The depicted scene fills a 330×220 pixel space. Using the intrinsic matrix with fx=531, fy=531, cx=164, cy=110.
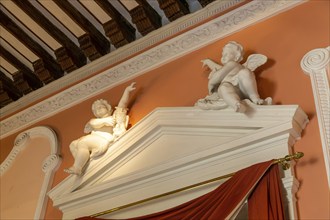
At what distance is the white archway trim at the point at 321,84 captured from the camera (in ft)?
11.3

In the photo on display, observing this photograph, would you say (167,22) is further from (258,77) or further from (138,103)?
(258,77)

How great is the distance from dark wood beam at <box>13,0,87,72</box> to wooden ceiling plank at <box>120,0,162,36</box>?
2.54ft

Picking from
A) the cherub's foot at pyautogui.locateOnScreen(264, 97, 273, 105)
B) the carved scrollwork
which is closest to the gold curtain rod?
the cherub's foot at pyautogui.locateOnScreen(264, 97, 273, 105)

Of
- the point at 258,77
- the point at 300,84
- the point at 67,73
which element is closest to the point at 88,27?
the point at 67,73

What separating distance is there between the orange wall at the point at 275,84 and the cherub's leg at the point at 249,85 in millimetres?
168

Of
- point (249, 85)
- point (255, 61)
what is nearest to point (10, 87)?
point (255, 61)

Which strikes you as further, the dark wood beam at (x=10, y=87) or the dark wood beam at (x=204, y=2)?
the dark wood beam at (x=10, y=87)

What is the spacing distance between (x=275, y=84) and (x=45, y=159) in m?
2.43

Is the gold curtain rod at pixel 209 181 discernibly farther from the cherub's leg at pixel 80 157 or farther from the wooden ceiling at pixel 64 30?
the wooden ceiling at pixel 64 30

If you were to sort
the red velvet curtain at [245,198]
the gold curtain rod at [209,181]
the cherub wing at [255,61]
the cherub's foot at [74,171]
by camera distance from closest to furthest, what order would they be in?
1. the red velvet curtain at [245,198]
2. the gold curtain rod at [209,181]
3. the cherub wing at [255,61]
4. the cherub's foot at [74,171]

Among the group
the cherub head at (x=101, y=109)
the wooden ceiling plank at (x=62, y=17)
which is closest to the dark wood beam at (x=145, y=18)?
the wooden ceiling plank at (x=62, y=17)

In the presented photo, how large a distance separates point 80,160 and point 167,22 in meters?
1.64

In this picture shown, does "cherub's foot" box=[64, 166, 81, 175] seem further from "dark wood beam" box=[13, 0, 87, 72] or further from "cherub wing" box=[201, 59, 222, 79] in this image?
"dark wood beam" box=[13, 0, 87, 72]

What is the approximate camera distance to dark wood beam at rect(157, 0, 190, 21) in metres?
4.95
